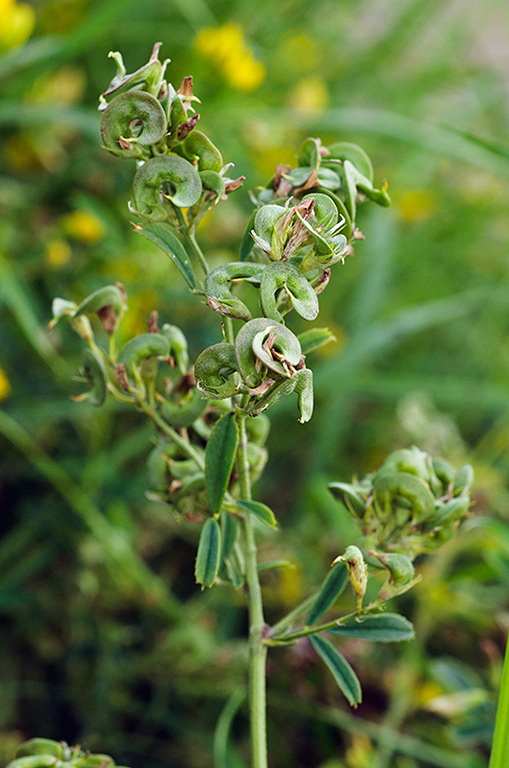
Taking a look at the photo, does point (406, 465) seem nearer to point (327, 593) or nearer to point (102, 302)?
point (327, 593)

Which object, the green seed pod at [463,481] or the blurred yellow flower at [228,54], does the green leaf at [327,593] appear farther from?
the blurred yellow flower at [228,54]

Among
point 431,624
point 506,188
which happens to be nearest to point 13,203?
point 431,624

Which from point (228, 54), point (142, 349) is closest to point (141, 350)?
point (142, 349)

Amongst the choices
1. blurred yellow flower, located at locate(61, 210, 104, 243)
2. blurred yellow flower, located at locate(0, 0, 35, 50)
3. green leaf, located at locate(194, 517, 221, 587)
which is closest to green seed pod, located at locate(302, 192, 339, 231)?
green leaf, located at locate(194, 517, 221, 587)

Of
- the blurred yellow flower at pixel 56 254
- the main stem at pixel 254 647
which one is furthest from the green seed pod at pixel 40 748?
the blurred yellow flower at pixel 56 254

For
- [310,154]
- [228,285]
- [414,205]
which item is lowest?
[228,285]
